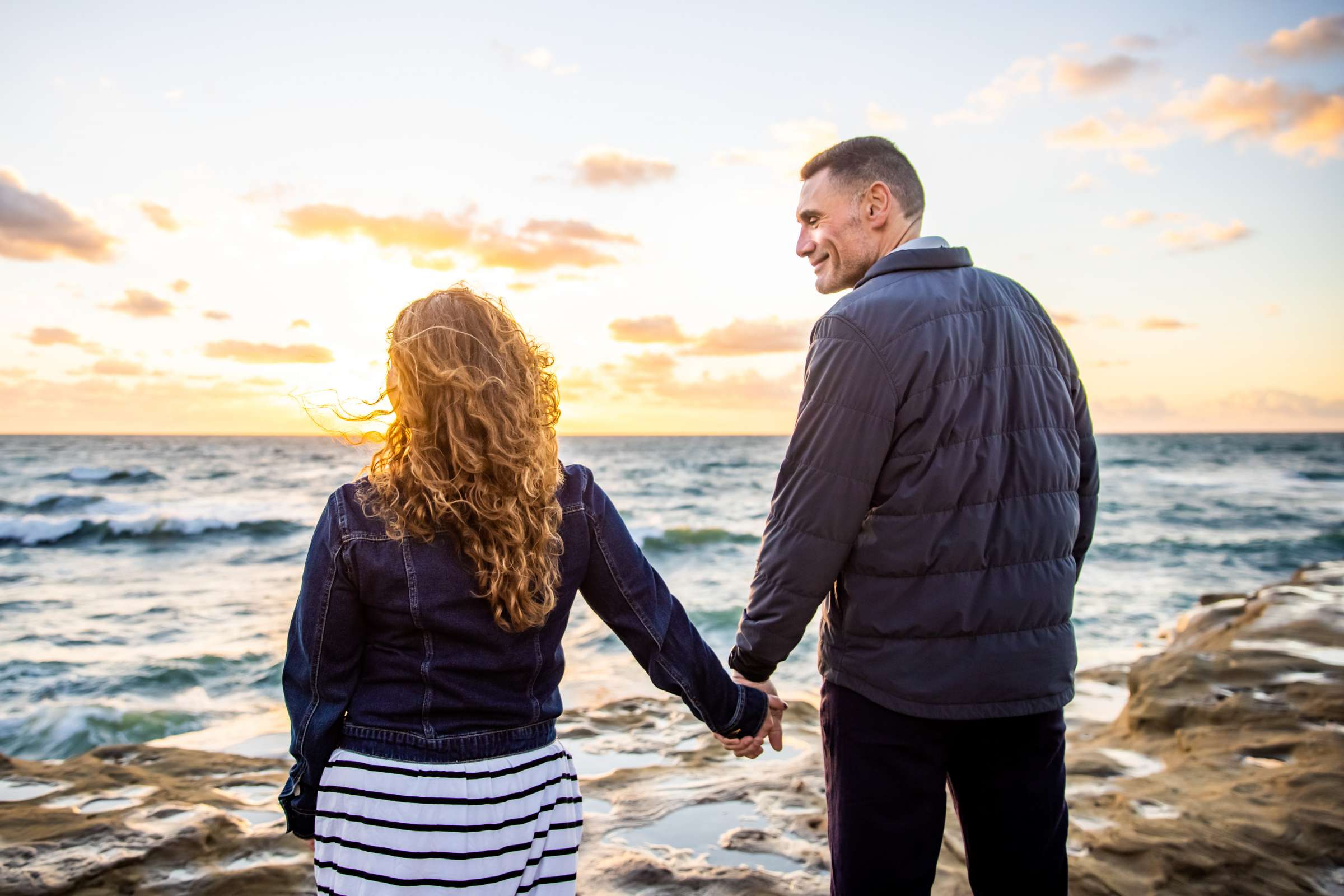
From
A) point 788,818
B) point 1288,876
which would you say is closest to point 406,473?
point 788,818

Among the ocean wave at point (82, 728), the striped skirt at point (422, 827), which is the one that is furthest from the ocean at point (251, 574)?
the striped skirt at point (422, 827)

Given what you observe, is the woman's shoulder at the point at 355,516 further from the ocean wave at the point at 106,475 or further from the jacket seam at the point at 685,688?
the ocean wave at the point at 106,475

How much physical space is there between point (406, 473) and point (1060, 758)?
1.65 meters

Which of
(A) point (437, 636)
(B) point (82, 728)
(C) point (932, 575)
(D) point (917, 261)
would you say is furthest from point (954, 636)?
(B) point (82, 728)

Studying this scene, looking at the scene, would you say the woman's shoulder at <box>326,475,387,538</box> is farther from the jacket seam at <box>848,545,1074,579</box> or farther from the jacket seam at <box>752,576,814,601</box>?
the jacket seam at <box>848,545,1074,579</box>

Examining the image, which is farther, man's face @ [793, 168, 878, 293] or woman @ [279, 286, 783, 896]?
man's face @ [793, 168, 878, 293]

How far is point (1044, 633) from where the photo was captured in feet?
6.43

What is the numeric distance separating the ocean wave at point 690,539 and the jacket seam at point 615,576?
1399cm

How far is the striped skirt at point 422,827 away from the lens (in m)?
1.62

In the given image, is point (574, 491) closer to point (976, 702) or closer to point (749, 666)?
point (749, 666)

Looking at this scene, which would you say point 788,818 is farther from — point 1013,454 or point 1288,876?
point 1013,454

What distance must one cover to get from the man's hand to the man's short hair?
136 centimetres

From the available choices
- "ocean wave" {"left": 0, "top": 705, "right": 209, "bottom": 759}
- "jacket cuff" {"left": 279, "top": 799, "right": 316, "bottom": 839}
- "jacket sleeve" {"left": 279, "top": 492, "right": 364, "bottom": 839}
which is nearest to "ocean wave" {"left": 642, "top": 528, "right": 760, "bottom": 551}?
"ocean wave" {"left": 0, "top": 705, "right": 209, "bottom": 759}

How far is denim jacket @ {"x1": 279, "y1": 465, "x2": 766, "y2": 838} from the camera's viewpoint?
1642 millimetres
